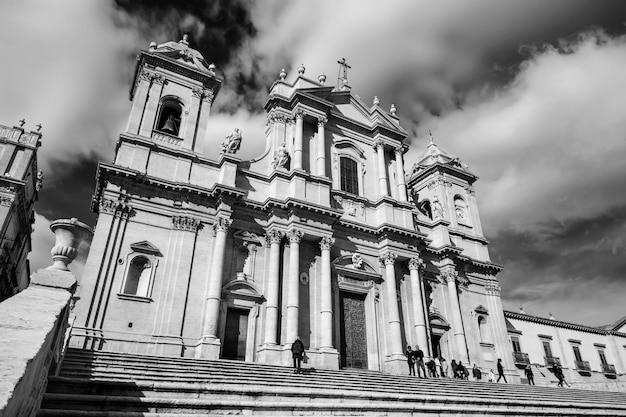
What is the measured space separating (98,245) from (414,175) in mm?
21991

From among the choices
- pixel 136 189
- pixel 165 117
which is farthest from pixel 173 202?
pixel 165 117

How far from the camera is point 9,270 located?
2903 cm

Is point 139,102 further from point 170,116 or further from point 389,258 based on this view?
point 389,258

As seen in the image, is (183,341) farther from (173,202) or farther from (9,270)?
(9,270)

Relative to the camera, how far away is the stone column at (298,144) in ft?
68.4

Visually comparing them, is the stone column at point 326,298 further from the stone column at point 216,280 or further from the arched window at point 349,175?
the arched window at point 349,175

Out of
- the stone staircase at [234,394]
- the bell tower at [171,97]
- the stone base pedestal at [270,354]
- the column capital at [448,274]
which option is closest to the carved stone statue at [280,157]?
the bell tower at [171,97]

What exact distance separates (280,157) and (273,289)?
22.1 feet

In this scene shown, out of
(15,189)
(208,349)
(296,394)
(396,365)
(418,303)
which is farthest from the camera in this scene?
(15,189)

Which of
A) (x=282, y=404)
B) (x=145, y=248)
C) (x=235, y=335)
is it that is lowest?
(x=282, y=404)

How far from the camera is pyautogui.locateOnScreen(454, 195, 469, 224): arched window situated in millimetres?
28219

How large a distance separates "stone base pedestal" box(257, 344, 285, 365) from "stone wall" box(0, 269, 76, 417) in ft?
32.5

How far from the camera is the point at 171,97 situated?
20297 millimetres

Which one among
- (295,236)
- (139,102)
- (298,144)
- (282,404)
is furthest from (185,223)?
(282,404)
